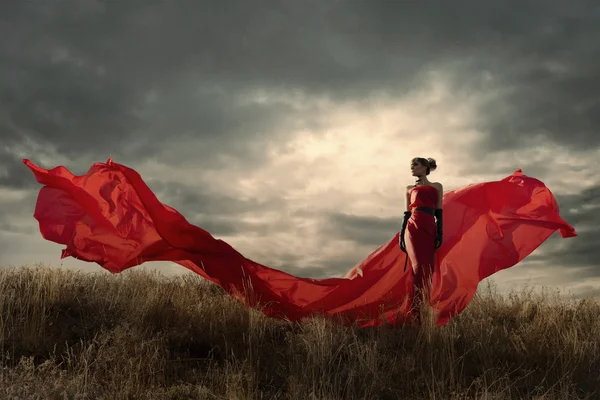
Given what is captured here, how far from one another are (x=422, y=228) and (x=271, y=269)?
2.32 m

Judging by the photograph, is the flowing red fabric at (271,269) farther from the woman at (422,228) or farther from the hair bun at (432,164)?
the hair bun at (432,164)

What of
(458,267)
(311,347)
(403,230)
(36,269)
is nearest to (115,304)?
(36,269)

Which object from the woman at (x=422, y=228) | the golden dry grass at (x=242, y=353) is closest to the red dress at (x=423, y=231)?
the woman at (x=422, y=228)

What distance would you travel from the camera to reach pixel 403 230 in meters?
8.73

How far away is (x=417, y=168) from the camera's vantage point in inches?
338

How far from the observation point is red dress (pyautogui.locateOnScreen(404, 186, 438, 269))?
8.47 metres

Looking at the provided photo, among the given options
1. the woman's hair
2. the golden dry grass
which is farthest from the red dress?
the golden dry grass

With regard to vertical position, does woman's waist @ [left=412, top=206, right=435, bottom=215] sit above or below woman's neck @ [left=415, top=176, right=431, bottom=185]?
below

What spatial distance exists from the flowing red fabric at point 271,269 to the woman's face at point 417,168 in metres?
1.07

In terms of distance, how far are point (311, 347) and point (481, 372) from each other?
2.05 meters

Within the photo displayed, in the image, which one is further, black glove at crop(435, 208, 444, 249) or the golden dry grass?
black glove at crop(435, 208, 444, 249)

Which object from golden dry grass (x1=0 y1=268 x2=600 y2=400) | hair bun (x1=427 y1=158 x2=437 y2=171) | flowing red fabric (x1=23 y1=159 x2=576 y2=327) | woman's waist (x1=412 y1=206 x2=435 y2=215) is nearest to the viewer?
golden dry grass (x1=0 y1=268 x2=600 y2=400)

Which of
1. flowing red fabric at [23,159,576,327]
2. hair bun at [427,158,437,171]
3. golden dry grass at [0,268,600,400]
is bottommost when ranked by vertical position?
golden dry grass at [0,268,600,400]

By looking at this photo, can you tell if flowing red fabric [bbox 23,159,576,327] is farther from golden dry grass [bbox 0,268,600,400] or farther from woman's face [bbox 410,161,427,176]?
woman's face [bbox 410,161,427,176]
